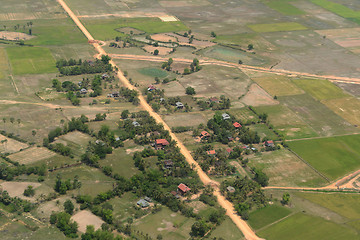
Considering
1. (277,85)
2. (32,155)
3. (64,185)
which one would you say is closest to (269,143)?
(277,85)

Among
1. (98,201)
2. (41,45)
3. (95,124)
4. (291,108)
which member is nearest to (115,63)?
(41,45)

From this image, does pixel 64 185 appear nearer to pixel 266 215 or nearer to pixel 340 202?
pixel 266 215

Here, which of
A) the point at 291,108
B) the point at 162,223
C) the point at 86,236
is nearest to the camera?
the point at 86,236

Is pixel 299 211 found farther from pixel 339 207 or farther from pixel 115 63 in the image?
pixel 115 63

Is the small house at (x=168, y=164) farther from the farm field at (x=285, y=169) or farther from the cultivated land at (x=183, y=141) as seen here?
the farm field at (x=285, y=169)

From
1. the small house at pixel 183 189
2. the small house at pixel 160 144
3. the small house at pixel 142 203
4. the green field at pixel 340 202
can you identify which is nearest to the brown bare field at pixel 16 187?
the small house at pixel 142 203
